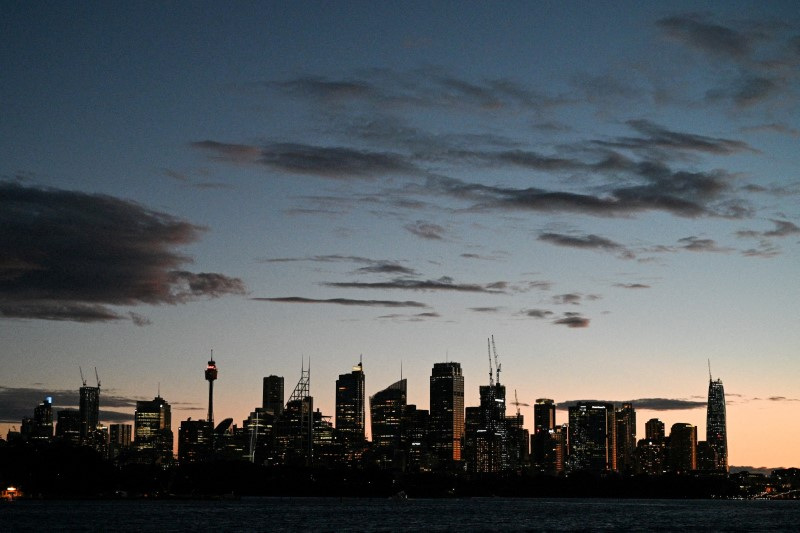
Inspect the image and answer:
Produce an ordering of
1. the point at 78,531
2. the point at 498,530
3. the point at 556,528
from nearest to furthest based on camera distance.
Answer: the point at 78,531 < the point at 498,530 < the point at 556,528

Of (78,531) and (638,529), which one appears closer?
(78,531)

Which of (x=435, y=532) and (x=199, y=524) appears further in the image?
(x=199, y=524)

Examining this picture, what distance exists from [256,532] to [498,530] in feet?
134

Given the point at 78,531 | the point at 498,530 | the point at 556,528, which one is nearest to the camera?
the point at 78,531

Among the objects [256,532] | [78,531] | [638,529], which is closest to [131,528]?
[78,531]

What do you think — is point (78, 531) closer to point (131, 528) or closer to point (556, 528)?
point (131, 528)

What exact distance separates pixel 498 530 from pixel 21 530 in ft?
251

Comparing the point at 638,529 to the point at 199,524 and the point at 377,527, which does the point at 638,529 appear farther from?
the point at 199,524

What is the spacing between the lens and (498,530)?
18288 cm

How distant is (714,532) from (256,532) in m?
78.9

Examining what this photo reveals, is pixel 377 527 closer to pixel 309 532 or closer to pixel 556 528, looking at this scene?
pixel 309 532

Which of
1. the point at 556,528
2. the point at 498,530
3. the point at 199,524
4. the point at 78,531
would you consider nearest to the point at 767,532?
the point at 556,528

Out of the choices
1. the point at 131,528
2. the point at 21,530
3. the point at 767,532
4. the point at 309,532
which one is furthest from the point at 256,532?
the point at 767,532

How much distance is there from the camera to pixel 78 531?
553 feet
